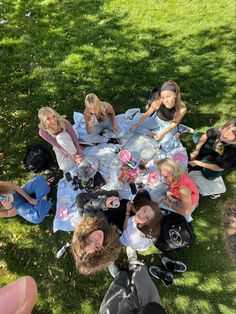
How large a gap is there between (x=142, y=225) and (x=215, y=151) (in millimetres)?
2114

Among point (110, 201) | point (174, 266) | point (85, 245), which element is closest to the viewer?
point (85, 245)

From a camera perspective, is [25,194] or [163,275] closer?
[25,194]

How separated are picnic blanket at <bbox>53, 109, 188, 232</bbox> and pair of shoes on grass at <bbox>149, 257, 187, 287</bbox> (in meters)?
1.35

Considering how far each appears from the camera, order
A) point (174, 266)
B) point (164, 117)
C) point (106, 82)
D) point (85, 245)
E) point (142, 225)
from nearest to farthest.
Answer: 1. point (85, 245)
2. point (142, 225)
3. point (174, 266)
4. point (164, 117)
5. point (106, 82)

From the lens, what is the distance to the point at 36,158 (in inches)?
261

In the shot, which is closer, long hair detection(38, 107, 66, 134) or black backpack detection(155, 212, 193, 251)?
black backpack detection(155, 212, 193, 251)

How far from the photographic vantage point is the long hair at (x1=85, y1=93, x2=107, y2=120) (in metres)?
5.92

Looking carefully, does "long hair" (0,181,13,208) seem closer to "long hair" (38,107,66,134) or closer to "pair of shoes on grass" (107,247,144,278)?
"long hair" (38,107,66,134)

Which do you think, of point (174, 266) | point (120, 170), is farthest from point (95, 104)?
point (174, 266)

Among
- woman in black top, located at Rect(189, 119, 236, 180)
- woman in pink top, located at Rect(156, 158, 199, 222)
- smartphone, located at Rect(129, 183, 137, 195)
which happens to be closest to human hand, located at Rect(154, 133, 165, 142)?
woman in black top, located at Rect(189, 119, 236, 180)

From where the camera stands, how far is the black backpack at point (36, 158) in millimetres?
6621

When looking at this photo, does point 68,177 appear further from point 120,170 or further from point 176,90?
point 176,90

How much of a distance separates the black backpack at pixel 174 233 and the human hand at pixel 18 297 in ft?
10.3

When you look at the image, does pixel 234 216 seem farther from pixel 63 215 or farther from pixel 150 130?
pixel 63 215
